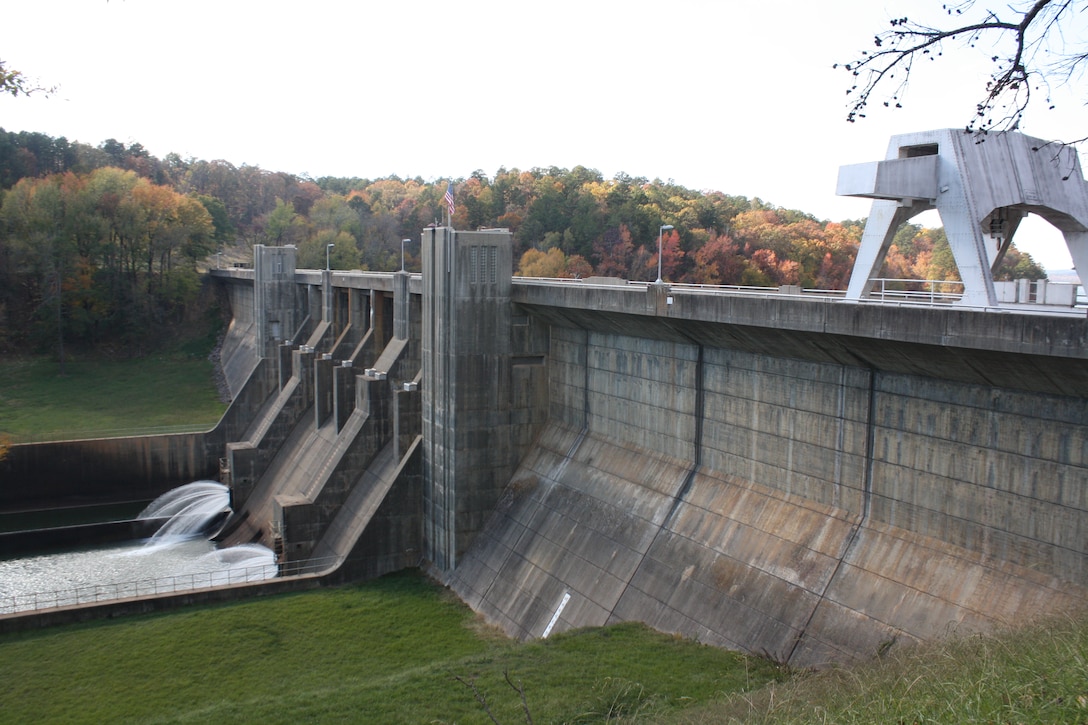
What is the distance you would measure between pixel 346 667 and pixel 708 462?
25.8 feet

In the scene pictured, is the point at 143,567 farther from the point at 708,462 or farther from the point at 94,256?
the point at 94,256

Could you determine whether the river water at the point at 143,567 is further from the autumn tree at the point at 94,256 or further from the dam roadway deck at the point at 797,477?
the autumn tree at the point at 94,256

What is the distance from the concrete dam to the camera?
1165 centimetres

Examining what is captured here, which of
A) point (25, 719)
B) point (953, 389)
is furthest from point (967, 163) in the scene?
point (25, 719)

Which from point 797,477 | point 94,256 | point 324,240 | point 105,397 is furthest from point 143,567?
point 324,240

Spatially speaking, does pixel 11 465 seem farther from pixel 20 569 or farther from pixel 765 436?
pixel 765 436

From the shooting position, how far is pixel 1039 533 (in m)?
11.4

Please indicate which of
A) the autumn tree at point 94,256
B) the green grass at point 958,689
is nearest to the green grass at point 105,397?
the autumn tree at point 94,256

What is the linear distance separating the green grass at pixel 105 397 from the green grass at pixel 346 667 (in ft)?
69.0

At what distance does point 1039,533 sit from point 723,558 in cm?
535

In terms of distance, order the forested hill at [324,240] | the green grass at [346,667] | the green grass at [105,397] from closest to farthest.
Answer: the green grass at [346,667] → the green grass at [105,397] → the forested hill at [324,240]

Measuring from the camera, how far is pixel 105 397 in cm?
4600

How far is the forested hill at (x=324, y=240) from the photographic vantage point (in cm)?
5266

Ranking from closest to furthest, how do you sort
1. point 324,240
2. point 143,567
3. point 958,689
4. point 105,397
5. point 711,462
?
point 958,689
point 711,462
point 143,567
point 105,397
point 324,240
